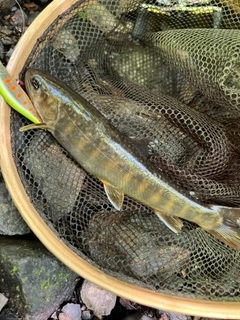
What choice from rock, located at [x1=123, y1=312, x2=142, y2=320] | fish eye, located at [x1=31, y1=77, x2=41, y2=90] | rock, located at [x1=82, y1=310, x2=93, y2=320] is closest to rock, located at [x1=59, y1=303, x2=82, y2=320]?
rock, located at [x1=82, y1=310, x2=93, y2=320]

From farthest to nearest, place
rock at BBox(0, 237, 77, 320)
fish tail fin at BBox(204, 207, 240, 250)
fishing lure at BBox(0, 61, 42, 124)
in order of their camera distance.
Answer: rock at BBox(0, 237, 77, 320) → fish tail fin at BBox(204, 207, 240, 250) → fishing lure at BBox(0, 61, 42, 124)

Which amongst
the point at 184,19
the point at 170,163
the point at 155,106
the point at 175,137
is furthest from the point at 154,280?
the point at 184,19

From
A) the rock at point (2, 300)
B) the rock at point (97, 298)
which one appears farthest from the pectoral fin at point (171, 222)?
the rock at point (2, 300)

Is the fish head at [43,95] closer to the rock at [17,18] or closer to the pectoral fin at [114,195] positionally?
the pectoral fin at [114,195]

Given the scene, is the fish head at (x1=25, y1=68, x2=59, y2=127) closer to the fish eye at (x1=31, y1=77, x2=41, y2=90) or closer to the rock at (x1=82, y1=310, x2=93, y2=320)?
the fish eye at (x1=31, y1=77, x2=41, y2=90)

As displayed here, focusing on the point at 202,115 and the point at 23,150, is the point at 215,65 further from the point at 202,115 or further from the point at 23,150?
the point at 23,150

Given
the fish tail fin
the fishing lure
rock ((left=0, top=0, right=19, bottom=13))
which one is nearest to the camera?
the fishing lure
